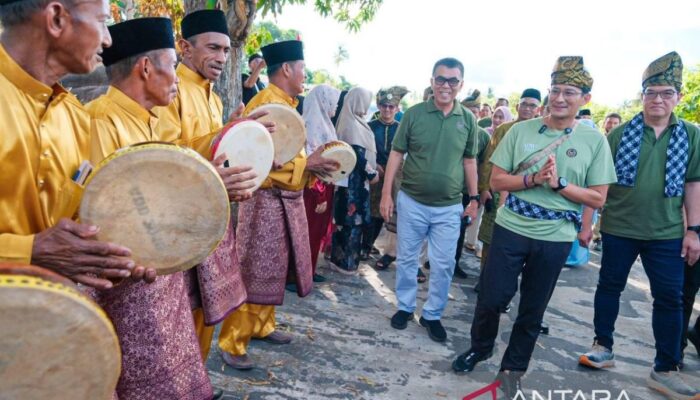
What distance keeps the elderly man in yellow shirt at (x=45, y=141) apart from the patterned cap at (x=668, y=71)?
3489mm

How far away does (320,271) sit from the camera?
19.2 feet

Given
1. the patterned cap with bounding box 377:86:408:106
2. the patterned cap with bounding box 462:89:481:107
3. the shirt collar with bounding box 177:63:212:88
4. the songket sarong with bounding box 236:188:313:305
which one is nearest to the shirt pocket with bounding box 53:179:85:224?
the shirt collar with bounding box 177:63:212:88

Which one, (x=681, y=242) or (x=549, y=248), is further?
(x=681, y=242)

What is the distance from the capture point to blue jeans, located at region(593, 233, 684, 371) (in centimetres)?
355

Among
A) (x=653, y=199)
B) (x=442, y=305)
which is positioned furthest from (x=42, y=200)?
(x=653, y=199)

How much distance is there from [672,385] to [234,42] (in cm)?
523

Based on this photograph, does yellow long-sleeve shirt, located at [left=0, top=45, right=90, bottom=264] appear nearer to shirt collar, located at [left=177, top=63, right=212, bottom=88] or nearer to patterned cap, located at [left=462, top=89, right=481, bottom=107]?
shirt collar, located at [left=177, top=63, right=212, bottom=88]

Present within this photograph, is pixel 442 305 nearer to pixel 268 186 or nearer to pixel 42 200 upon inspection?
pixel 268 186

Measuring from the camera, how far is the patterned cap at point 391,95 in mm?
6238

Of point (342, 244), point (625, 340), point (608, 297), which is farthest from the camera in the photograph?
point (342, 244)

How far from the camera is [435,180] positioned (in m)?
4.12

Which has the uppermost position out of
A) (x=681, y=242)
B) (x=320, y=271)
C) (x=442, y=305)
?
(x=681, y=242)

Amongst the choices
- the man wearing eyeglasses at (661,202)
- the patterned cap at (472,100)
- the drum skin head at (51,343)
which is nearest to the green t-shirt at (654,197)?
the man wearing eyeglasses at (661,202)

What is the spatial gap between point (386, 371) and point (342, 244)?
237 cm
